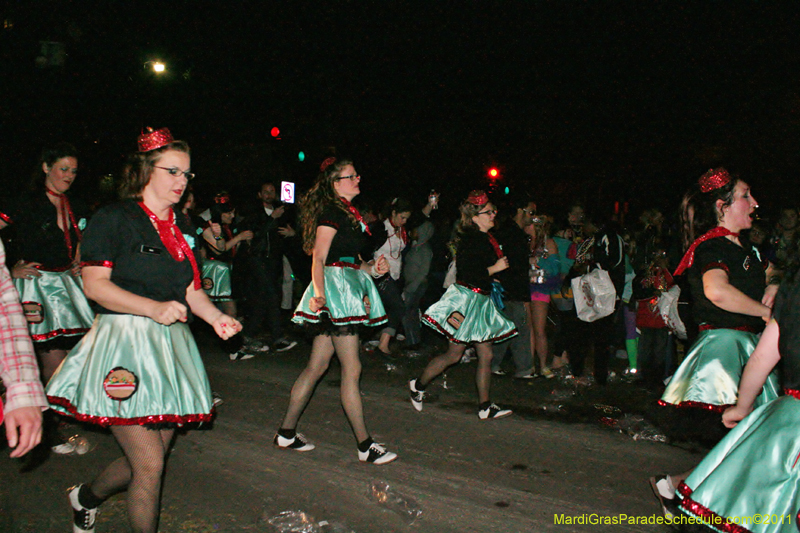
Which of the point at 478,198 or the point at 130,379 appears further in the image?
the point at 478,198

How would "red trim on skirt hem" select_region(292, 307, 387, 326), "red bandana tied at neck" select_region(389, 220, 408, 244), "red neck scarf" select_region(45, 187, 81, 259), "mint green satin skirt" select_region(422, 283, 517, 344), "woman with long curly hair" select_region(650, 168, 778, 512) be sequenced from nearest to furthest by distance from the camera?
"woman with long curly hair" select_region(650, 168, 778, 512), "red trim on skirt hem" select_region(292, 307, 387, 326), "red neck scarf" select_region(45, 187, 81, 259), "mint green satin skirt" select_region(422, 283, 517, 344), "red bandana tied at neck" select_region(389, 220, 408, 244)

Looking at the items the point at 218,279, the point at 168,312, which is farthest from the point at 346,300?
the point at 218,279

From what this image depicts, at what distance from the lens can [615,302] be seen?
6.89 meters

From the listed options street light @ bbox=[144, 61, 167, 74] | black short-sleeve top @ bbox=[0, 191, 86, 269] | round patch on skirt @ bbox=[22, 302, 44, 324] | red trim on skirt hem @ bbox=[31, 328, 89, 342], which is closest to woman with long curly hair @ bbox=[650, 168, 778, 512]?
red trim on skirt hem @ bbox=[31, 328, 89, 342]

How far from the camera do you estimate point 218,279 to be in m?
7.86

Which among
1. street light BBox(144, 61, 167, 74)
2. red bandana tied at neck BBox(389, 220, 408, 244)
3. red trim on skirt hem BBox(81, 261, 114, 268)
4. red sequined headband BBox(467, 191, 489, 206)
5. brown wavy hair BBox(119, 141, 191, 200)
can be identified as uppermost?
street light BBox(144, 61, 167, 74)

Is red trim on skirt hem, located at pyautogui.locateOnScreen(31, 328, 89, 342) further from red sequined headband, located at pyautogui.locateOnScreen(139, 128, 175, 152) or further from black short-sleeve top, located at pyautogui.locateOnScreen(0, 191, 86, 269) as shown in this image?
red sequined headband, located at pyautogui.locateOnScreen(139, 128, 175, 152)

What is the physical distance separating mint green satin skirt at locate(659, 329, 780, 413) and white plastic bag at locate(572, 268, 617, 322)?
313 centimetres

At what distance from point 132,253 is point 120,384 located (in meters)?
0.59

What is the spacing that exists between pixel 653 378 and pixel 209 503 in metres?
5.09

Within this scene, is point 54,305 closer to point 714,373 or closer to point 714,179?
point 714,373

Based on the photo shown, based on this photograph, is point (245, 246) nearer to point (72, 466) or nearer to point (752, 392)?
point (72, 466)

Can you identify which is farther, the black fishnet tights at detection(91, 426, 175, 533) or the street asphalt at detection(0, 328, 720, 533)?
the street asphalt at detection(0, 328, 720, 533)

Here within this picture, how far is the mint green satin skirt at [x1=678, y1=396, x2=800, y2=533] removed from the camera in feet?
6.74
